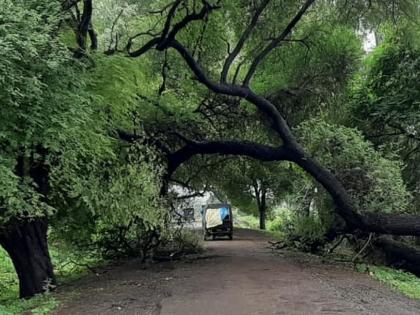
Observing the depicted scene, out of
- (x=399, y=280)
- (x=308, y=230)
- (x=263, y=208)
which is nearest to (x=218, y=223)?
(x=263, y=208)

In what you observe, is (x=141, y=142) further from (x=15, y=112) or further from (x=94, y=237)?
(x=15, y=112)

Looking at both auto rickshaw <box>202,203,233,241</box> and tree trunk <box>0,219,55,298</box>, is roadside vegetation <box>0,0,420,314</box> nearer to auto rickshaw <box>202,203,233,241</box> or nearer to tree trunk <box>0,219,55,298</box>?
tree trunk <box>0,219,55,298</box>

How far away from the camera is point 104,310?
977 cm

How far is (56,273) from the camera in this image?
1703 centimetres

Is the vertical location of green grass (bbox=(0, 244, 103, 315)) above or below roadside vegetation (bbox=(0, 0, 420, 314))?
below

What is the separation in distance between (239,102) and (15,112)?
42.4ft

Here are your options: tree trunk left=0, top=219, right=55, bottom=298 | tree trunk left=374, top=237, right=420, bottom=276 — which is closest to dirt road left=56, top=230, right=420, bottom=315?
tree trunk left=0, top=219, right=55, bottom=298

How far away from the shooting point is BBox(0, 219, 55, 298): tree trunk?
40.8 ft

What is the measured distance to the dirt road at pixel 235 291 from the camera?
9.28 metres

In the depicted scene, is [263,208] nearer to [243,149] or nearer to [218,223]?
[218,223]

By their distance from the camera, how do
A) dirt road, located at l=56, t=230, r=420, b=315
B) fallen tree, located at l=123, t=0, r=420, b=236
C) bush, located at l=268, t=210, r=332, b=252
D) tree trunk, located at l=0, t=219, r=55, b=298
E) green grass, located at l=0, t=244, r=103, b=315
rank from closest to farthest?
dirt road, located at l=56, t=230, r=420, b=315, green grass, located at l=0, t=244, r=103, b=315, tree trunk, located at l=0, t=219, r=55, b=298, fallen tree, located at l=123, t=0, r=420, b=236, bush, located at l=268, t=210, r=332, b=252

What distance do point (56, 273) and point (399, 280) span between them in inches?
407

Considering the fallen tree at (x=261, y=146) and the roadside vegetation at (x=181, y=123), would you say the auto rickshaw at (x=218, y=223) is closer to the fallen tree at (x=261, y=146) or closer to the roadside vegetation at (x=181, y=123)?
the roadside vegetation at (x=181, y=123)

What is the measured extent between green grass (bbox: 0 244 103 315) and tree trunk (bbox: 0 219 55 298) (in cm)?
41
